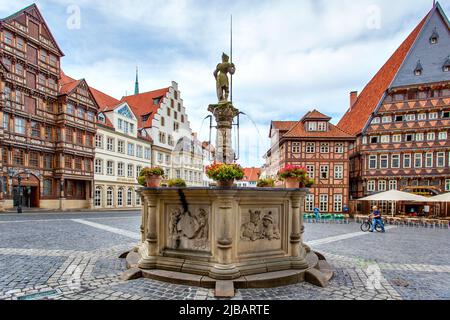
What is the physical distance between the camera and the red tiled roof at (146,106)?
113 ft

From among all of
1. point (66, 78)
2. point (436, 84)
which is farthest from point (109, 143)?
point (436, 84)

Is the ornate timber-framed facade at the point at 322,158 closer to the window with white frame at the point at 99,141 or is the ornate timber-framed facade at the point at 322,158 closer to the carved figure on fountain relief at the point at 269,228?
the window with white frame at the point at 99,141

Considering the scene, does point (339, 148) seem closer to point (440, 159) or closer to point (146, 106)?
point (440, 159)

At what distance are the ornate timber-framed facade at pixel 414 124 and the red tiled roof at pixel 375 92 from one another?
10.1 inches

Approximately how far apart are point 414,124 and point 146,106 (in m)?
29.7

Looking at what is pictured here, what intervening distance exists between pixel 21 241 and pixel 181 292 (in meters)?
6.84

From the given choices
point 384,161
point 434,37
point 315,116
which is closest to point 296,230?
point 315,116

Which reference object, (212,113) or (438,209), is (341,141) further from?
(212,113)

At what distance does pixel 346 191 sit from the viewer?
87.2 feet

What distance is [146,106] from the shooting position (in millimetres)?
35844

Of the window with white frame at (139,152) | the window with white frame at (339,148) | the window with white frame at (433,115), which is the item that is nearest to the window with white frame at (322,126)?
the window with white frame at (339,148)

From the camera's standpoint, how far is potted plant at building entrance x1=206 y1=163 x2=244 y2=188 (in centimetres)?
434

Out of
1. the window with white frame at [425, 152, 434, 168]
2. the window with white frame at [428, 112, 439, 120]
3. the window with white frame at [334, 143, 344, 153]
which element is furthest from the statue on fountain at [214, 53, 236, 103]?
the window with white frame at [428, 112, 439, 120]
